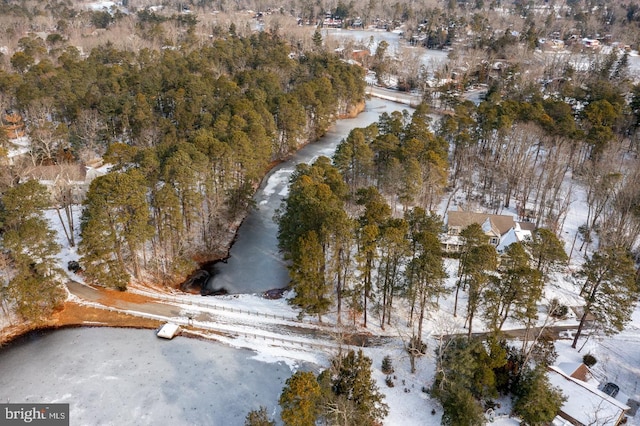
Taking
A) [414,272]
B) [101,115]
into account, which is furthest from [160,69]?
[414,272]

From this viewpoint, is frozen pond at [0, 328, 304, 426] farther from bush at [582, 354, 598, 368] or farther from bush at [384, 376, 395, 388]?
bush at [582, 354, 598, 368]

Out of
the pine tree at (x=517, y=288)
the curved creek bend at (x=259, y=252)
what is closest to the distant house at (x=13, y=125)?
the curved creek bend at (x=259, y=252)

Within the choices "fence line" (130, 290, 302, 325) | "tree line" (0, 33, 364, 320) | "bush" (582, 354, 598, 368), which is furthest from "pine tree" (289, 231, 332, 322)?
"bush" (582, 354, 598, 368)

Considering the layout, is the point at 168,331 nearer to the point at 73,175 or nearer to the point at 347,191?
the point at 347,191

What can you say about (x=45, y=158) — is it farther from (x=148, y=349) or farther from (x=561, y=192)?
(x=561, y=192)

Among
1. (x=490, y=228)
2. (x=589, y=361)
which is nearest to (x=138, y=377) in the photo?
(x=589, y=361)

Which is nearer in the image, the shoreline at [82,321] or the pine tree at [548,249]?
the pine tree at [548,249]

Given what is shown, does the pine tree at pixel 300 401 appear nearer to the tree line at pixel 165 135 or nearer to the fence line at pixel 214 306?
the fence line at pixel 214 306
